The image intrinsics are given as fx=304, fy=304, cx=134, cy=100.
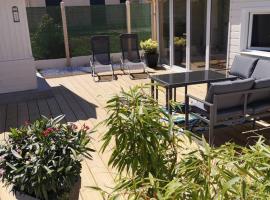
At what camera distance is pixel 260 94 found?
413 centimetres

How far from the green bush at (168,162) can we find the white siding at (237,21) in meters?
5.14

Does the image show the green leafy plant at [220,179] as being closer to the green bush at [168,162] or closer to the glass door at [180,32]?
the green bush at [168,162]

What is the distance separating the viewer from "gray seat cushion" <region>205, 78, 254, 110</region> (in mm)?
3693

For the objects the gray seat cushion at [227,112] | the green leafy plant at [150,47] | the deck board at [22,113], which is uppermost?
the green leafy plant at [150,47]

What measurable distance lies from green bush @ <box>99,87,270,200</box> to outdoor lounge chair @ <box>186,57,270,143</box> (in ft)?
6.95

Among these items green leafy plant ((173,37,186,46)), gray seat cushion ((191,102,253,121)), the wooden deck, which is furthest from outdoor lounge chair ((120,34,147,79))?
gray seat cushion ((191,102,253,121))

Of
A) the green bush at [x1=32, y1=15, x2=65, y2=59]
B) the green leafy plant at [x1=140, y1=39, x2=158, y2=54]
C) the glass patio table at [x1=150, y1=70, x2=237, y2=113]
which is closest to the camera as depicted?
the glass patio table at [x1=150, y1=70, x2=237, y2=113]

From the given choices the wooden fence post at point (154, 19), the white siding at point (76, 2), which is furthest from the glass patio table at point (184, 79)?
the white siding at point (76, 2)

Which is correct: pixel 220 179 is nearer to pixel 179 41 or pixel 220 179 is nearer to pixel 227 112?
pixel 227 112

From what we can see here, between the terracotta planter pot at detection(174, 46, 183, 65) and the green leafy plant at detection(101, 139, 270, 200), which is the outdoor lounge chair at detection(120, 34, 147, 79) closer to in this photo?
the terracotta planter pot at detection(174, 46, 183, 65)

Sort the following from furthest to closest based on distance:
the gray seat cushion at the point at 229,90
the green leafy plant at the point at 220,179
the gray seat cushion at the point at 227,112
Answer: the gray seat cushion at the point at 227,112, the gray seat cushion at the point at 229,90, the green leafy plant at the point at 220,179

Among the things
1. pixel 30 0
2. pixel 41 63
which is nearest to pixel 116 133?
pixel 41 63

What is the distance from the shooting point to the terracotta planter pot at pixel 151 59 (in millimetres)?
9539

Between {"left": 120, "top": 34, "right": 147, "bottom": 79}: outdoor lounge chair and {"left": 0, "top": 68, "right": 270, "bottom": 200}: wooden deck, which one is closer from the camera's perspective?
{"left": 0, "top": 68, "right": 270, "bottom": 200}: wooden deck
